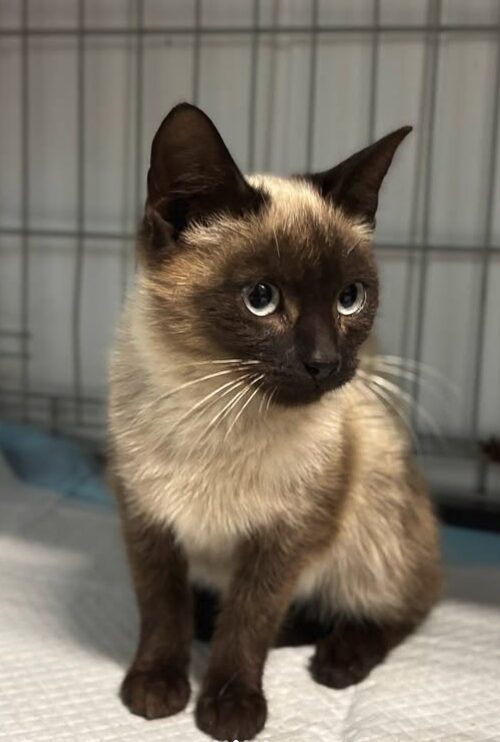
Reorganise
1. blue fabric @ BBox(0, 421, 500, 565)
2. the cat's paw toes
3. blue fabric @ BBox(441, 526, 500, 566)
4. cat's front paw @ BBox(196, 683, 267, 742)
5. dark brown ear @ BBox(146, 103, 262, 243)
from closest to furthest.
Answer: dark brown ear @ BBox(146, 103, 262, 243) < cat's front paw @ BBox(196, 683, 267, 742) < the cat's paw toes < blue fabric @ BBox(441, 526, 500, 566) < blue fabric @ BBox(0, 421, 500, 565)

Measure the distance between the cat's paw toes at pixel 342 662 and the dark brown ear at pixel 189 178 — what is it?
1.83 feet

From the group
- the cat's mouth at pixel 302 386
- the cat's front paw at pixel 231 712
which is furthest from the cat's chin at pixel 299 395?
the cat's front paw at pixel 231 712

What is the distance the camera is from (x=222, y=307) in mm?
887

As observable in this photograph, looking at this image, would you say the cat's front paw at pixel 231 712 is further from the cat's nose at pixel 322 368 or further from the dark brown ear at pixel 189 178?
the dark brown ear at pixel 189 178

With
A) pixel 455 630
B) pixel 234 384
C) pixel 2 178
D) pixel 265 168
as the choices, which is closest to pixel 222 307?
pixel 234 384

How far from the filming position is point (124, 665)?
1.08 meters

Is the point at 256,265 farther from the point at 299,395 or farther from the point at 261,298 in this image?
the point at 299,395

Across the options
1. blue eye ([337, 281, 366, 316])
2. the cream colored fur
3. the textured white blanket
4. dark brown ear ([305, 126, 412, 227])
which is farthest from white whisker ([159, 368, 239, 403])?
the textured white blanket

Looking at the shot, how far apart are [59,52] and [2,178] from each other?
30cm

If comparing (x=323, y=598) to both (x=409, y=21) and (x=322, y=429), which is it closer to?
(x=322, y=429)

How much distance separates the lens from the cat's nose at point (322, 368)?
0.85 m

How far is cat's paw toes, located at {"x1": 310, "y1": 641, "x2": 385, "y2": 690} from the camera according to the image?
1.06m

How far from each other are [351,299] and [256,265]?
0.41 ft

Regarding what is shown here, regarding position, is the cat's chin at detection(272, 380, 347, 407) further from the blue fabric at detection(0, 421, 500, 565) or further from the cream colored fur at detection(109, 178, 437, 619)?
the blue fabric at detection(0, 421, 500, 565)
